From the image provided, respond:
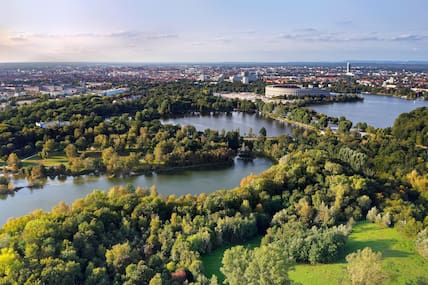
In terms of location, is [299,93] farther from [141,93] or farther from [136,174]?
[136,174]

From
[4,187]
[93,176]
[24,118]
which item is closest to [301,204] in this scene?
[93,176]

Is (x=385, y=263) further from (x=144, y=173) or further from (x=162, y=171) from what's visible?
(x=144, y=173)

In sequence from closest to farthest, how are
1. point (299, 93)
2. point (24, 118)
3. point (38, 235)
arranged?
point (38, 235)
point (24, 118)
point (299, 93)

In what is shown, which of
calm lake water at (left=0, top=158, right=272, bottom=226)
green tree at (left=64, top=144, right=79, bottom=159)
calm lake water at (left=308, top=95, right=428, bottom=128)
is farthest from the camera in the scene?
calm lake water at (left=308, top=95, right=428, bottom=128)

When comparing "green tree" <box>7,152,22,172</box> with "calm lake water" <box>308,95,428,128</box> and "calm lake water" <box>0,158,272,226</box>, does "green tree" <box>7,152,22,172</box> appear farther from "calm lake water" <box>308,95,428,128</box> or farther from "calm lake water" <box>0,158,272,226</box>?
"calm lake water" <box>308,95,428,128</box>

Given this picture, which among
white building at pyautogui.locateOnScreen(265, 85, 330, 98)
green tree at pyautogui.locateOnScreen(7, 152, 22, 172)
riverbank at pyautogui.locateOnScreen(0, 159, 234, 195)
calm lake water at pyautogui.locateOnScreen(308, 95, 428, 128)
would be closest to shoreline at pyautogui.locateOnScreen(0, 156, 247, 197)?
riverbank at pyautogui.locateOnScreen(0, 159, 234, 195)

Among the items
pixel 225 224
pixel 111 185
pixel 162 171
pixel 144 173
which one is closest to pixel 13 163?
pixel 111 185

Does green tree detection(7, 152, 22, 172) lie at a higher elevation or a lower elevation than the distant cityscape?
lower
